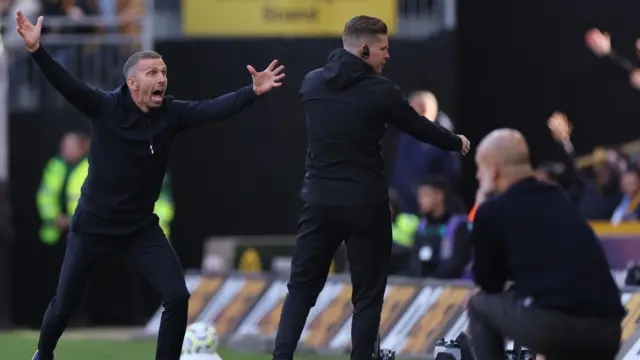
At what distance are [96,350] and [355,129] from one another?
552cm

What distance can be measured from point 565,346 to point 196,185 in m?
11.6

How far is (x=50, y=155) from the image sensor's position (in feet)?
61.6

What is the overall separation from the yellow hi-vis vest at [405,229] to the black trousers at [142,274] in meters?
6.55

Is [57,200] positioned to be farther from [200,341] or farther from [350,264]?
[350,264]

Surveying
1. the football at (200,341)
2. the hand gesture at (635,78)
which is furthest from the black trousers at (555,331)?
the hand gesture at (635,78)

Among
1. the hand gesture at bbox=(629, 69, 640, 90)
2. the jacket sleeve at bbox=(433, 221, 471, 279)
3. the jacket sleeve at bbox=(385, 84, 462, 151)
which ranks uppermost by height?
the jacket sleeve at bbox=(385, 84, 462, 151)

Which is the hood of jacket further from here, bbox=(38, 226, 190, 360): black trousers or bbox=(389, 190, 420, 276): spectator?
bbox=(389, 190, 420, 276): spectator

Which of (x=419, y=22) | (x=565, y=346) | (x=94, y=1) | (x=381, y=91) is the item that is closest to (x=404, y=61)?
(x=419, y=22)

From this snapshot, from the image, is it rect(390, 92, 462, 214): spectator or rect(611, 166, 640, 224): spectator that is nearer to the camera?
rect(611, 166, 640, 224): spectator

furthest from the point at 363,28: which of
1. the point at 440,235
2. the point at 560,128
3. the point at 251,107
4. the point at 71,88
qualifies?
the point at 251,107

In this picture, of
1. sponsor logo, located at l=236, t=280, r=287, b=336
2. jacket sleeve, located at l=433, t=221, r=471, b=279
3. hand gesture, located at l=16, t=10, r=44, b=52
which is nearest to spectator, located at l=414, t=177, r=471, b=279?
jacket sleeve, located at l=433, t=221, r=471, b=279

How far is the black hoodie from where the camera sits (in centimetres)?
951

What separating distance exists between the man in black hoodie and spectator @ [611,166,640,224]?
280 inches

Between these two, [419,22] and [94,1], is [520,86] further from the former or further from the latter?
[94,1]
